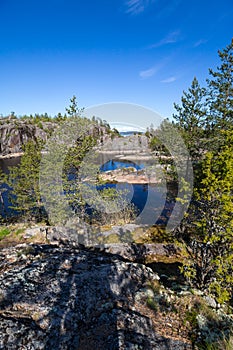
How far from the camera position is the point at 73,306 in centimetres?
513

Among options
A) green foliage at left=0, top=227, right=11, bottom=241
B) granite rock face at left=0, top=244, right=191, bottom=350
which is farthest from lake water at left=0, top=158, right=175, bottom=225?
granite rock face at left=0, top=244, right=191, bottom=350

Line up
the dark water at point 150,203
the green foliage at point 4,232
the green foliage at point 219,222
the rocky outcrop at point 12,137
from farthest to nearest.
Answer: the rocky outcrop at point 12,137, the dark water at point 150,203, the green foliage at point 4,232, the green foliage at point 219,222

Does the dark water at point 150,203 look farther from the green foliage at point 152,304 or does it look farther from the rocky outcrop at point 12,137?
the rocky outcrop at point 12,137

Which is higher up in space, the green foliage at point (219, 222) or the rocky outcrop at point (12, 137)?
the rocky outcrop at point (12, 137)

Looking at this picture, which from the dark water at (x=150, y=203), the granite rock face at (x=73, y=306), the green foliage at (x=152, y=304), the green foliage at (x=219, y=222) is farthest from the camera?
the dark water at (x=150, y=203)

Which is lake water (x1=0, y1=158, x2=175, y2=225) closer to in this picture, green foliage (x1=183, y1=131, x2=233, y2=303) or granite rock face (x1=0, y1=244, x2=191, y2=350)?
green foliage (x1=183, y1=131, x2=233, y2=303)

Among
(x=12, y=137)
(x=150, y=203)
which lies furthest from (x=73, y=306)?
(x=12, y=137)

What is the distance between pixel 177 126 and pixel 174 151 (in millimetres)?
2038

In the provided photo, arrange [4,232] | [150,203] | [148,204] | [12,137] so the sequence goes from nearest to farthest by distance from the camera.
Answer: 1. [4,232]
2. [148,204]
3. [150,203]
4. [12,137]

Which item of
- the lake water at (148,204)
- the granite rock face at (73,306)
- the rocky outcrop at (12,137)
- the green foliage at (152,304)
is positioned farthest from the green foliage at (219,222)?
the rocky outcrop at (12,137)

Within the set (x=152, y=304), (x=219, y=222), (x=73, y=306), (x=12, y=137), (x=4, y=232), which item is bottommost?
(x=4, y=232)

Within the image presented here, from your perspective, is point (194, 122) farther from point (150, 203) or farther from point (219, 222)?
point (150, 203)

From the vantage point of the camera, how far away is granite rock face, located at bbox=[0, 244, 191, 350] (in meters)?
4.20

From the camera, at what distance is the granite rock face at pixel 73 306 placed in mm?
4195
